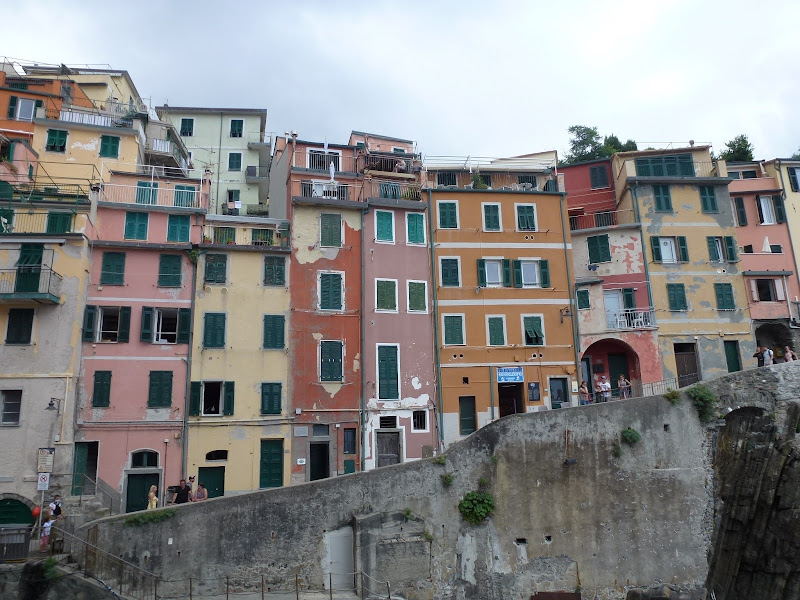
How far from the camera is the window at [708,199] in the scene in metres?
35.2

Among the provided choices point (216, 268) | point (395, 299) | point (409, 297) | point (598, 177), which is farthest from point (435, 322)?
point (598, 177)

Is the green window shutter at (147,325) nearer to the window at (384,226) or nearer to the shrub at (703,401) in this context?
the window at (384,226)

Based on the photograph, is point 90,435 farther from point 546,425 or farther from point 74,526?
point 546,425

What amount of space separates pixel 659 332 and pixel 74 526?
27.6 metres

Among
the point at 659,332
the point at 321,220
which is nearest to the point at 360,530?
Answer: the point at 321,220

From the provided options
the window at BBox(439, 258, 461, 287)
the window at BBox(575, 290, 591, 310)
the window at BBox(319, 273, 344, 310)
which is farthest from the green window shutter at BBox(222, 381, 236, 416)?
the window at BBox(575, 290, 591, 310)

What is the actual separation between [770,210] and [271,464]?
31899 millimetres

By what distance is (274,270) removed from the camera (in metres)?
29.0

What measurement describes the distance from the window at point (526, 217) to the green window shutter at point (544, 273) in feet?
6.38

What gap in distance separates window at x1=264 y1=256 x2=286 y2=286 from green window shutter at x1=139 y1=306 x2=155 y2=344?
5.07 meters

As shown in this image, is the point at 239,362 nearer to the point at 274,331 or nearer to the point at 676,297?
the point at 274,331

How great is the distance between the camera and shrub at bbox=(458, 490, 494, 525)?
22.8 metres

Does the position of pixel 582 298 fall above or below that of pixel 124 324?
above

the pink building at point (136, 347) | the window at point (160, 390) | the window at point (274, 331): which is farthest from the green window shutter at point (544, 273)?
the window at point (160, 390)
